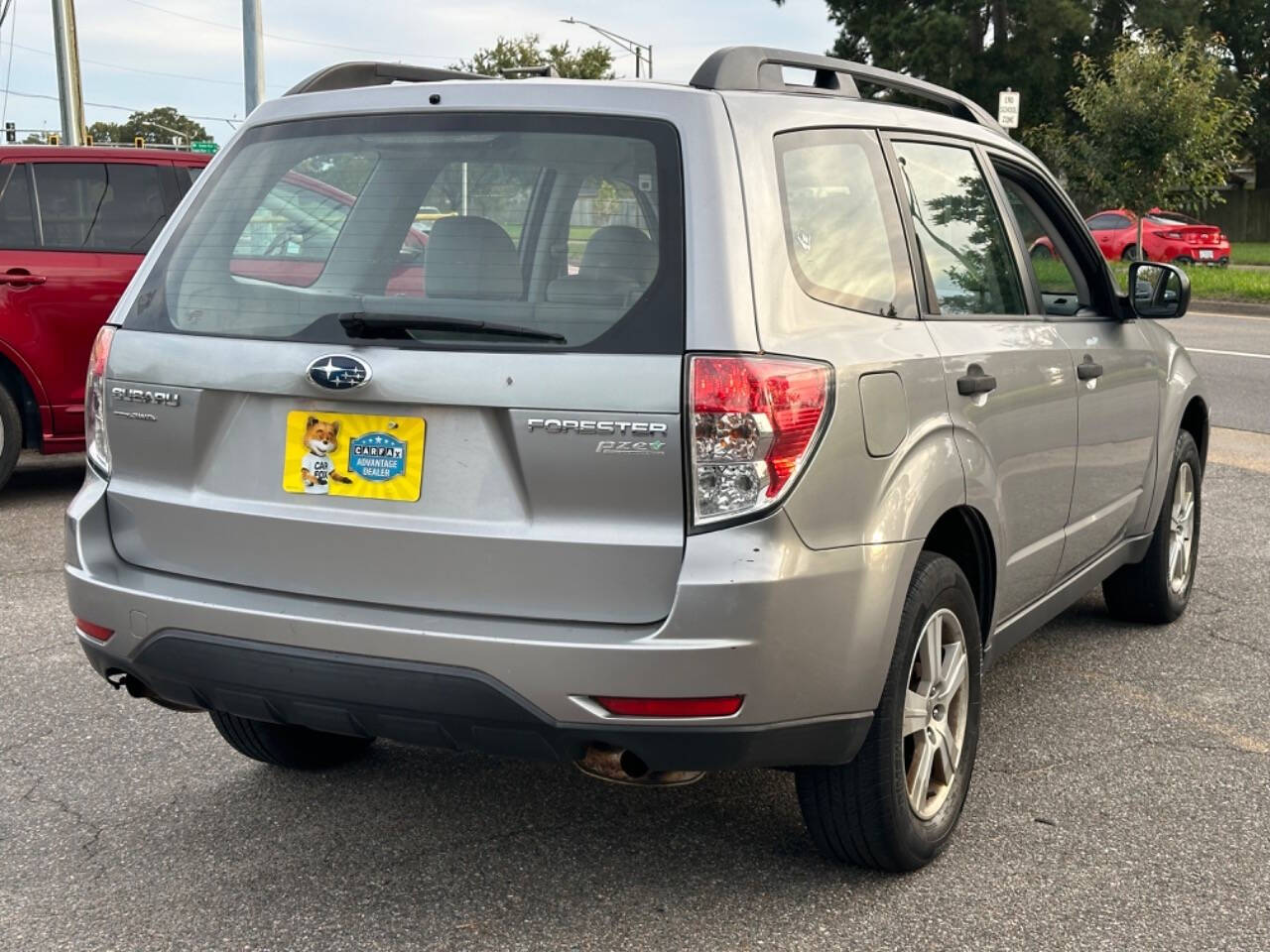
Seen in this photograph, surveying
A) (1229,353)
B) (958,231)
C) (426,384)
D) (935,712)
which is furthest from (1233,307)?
(426,384)

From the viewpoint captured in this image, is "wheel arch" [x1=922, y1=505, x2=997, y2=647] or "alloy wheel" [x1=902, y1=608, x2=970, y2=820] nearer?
"alloy wheel" [x1=902, y1=608, x2=970, y2=820]

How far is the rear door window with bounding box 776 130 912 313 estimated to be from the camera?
10.9 ft

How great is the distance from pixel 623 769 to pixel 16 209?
6550 mm

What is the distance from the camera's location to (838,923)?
11.0 feet

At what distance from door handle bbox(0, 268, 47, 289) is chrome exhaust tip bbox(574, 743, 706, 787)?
241 inches

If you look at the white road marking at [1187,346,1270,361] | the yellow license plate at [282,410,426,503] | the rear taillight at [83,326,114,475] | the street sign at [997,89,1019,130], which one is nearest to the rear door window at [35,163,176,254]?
the rear taillight at [83,326,114,475]

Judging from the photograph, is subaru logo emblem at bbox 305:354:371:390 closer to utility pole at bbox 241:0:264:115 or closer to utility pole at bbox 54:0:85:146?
utility pole at bbox 241:0:264:115

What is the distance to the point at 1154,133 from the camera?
25812mm

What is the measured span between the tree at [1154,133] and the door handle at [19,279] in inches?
837

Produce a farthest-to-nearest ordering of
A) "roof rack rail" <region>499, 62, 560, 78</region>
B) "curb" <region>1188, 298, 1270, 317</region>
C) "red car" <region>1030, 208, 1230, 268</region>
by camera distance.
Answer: "red car" <region>1030, 208, 1230, 268</region> → "curb" <region>1188, 298, 1270, 317</region> → "roof rack rail" <region>499, 62, 560, 78</region>

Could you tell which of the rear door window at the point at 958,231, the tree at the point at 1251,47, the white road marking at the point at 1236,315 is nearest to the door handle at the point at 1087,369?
the rear door window at the point at 958,231

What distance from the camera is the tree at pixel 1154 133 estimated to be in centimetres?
2553

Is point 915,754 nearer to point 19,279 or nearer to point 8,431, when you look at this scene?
point 8,431

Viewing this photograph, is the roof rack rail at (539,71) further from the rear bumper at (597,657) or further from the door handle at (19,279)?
the door handle at (19,279)
